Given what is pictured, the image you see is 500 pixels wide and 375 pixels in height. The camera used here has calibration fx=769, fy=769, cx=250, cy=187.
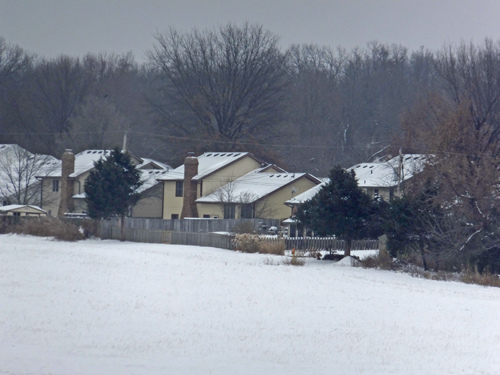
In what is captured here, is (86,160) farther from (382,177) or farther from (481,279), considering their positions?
(481,279)

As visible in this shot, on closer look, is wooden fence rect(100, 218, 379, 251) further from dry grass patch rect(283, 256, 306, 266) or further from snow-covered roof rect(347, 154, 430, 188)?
snow-covered roof rect(347, 154, 430, 188)

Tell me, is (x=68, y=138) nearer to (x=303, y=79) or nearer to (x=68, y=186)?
(x=68, y=186)

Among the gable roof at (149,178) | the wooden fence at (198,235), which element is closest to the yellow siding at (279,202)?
the wooden fence at (198,235)

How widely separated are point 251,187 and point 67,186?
58.1ft

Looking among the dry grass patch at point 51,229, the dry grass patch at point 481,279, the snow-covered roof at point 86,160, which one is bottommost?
the dry grass patch at point 481,279

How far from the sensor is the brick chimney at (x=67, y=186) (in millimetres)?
70750

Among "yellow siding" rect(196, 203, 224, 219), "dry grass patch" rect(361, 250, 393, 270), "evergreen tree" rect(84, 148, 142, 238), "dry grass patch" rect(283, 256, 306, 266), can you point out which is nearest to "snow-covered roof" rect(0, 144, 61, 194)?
"evergreen tree" rect(84, 148, 142, 238)

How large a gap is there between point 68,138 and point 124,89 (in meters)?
12.3

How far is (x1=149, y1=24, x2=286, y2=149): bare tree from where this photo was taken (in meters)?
79.7

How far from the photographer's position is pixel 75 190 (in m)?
72.0

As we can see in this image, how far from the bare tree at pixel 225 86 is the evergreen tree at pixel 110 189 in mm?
22180

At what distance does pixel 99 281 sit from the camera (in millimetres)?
28312

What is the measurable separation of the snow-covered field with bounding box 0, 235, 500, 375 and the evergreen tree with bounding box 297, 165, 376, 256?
5677 millimetres

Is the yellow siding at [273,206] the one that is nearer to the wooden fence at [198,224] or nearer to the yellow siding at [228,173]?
the yellow siding at [228,173]
